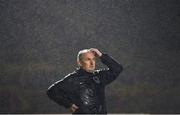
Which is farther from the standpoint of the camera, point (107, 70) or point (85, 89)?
point (107, 70)

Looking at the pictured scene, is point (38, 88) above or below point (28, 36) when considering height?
below

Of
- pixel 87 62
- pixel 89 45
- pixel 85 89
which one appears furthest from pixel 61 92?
pixel 89 45

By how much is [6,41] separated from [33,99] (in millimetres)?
1118

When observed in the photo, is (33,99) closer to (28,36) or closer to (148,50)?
(28,36)

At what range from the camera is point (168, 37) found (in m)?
8.20

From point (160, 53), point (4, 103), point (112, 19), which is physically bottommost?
point (4, 103)

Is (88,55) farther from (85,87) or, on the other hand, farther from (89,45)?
(89,45)

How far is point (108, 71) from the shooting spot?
3.57 metres

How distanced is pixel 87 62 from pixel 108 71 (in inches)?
10.5

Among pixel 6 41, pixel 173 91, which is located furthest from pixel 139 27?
pixel 6 41

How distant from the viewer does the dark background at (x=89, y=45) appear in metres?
7.88

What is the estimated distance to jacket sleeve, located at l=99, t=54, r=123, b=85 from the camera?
3.50 metres

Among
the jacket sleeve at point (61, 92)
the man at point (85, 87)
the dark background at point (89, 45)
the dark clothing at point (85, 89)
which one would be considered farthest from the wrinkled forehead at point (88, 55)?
the dark background at point (89, 45)

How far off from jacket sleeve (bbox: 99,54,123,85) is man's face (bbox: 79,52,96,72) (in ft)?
0.48
